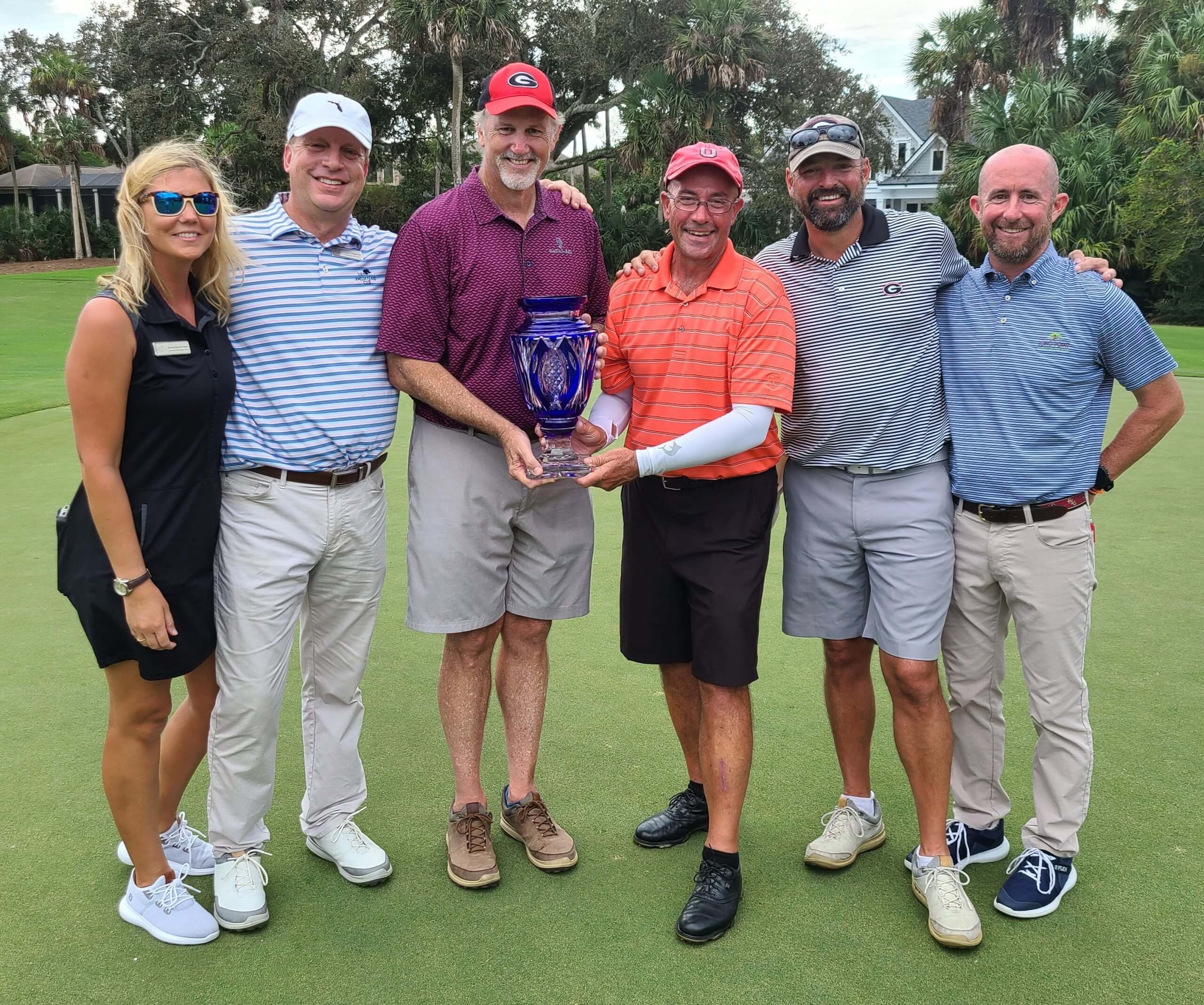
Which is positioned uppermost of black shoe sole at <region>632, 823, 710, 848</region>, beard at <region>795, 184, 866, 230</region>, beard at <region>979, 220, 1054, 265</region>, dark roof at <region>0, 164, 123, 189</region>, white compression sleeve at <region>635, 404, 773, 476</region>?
dark roof at <region>0, 164, 123, 189</region>

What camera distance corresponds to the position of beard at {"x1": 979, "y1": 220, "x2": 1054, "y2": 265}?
2.91m

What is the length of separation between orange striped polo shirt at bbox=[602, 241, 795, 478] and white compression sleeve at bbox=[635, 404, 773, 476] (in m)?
0.04

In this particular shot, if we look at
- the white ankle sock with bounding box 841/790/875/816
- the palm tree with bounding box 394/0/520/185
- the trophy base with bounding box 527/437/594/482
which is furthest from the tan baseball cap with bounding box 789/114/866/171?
the palm tree with bounding box 394/0/520/185

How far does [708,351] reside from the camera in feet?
9.59

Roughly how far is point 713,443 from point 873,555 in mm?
621

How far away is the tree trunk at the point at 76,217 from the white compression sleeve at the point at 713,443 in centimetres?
3715

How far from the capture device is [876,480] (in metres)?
3.04

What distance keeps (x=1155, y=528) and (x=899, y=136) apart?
4243cm

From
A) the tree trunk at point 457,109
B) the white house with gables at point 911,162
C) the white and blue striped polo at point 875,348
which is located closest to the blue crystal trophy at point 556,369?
the white and blue striped polo at point 875,348

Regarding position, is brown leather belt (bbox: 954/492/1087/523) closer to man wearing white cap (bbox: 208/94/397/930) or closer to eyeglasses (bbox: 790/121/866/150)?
eyeglasses (bbox: 790/121/866/150)

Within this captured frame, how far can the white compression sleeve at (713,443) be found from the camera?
2.82 metres

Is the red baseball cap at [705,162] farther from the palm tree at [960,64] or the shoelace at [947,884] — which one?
the palm tree at [960,64]

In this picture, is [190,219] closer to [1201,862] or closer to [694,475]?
[694,475]

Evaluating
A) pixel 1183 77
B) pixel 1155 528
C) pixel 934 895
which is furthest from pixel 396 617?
pixel 1183 77
